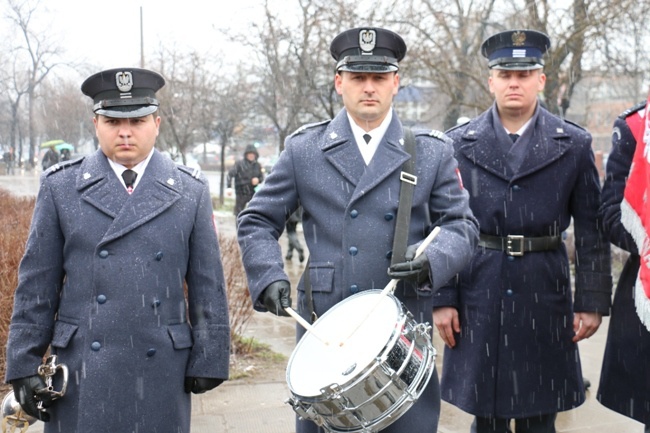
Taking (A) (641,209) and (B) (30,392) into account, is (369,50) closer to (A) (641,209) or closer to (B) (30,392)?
(A) (641,209)

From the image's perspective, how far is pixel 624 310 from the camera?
392 centimetres

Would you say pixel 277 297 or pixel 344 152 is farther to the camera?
pixel 344 152

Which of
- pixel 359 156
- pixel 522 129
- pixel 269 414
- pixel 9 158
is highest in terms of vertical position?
pixel 522 129

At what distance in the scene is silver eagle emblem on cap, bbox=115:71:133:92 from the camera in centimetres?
350

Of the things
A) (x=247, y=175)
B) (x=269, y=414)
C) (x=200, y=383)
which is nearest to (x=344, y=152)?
(x=200, y=383)

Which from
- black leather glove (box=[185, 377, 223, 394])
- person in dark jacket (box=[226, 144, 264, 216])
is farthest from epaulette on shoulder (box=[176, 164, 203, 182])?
person in dark jacket (box=[226, 144, 264, 216])

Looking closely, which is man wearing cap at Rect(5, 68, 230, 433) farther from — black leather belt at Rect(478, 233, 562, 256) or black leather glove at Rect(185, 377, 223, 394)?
black leather belt at Rect(478, 233, 562, 256)

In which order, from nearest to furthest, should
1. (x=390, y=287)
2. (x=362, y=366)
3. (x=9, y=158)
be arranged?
1. (x=362, y=366)
2. (x=390, y=287)
3. (x=9, y=158)

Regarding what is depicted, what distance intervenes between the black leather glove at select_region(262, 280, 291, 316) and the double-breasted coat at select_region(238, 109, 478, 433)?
32 millimetres

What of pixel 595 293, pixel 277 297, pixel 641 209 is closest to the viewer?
pixel 277 297

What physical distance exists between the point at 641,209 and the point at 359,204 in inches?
49.8

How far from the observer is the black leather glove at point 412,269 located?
2988 millimetres

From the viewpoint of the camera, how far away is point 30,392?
128 inches

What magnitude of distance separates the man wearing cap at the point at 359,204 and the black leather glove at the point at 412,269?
0.08m
